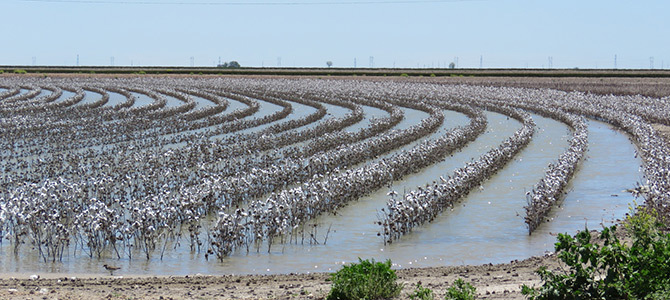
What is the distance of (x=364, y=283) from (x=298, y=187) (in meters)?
10.1

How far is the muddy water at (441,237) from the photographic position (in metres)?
15.5

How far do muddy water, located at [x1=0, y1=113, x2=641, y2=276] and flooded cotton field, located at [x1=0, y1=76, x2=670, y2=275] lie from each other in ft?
0.21

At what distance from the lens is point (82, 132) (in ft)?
121

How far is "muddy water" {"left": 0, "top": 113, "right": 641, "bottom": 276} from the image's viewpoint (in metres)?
15.5

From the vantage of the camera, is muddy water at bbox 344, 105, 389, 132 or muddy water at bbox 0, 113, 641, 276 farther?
muddy water at bbox 344, 105, 389, 132

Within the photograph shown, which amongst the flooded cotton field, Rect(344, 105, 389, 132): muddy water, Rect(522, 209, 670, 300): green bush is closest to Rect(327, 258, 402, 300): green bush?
Rect(522, 209, 670, 300): green bush

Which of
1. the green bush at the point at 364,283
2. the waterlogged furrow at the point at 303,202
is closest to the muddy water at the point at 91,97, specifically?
the waterlogged furrow at the point at 303,202

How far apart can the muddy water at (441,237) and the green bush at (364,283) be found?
4.27m

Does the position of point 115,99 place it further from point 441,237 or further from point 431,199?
point 441,237

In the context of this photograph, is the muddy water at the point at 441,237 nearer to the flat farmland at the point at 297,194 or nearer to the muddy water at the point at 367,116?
the flat farmland at the point at 297,194

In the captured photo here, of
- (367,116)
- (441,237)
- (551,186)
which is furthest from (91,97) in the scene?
(441,237)

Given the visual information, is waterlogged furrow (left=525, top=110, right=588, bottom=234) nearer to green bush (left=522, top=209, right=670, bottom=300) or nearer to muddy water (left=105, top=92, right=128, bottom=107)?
green bush (left=522, top=209, right=670, bottom=300)

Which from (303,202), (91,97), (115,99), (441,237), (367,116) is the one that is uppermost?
(91,97)

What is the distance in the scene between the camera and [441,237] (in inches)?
711
